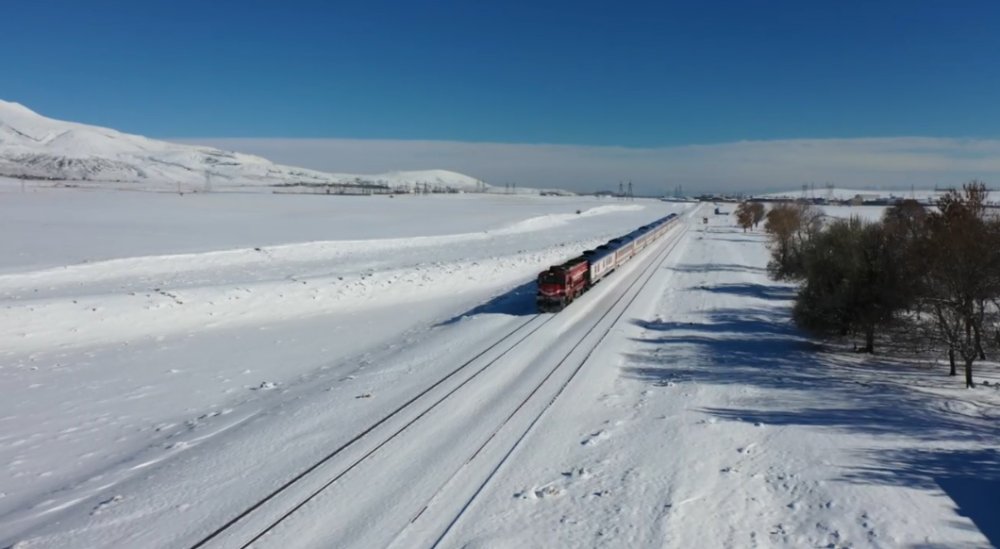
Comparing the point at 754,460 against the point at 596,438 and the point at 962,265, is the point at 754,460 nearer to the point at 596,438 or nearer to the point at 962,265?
the point at 596,438

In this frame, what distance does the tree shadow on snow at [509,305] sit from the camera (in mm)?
29484

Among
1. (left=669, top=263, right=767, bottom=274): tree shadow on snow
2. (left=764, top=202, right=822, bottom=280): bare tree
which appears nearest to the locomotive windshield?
(left=764, top=202, right=822, bottom=280): bare tree

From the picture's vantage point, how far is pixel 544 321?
27109mm

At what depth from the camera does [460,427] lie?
45.5 ft

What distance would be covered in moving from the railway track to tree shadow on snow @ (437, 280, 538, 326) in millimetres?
6826

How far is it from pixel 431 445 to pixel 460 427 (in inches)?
45.9

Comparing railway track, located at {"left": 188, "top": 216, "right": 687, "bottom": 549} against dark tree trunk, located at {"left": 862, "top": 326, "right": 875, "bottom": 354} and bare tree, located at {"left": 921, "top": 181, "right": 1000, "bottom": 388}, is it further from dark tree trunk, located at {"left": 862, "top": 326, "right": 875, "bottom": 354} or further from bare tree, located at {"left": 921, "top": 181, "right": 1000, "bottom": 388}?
bare tree, located at {"left": 921, "top": 181, "right": 1000, "bottom": 388}

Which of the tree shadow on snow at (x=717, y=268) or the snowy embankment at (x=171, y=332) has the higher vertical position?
the snowy embankment at (x=171, y=332)

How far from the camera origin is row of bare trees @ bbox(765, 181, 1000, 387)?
60.4ft

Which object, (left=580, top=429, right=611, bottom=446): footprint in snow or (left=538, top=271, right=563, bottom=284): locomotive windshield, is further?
(left=538, top=271, right=563, bottom=284): locomotive windshield

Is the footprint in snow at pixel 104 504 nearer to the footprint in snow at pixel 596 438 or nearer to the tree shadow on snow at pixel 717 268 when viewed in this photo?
the footprint in snow at pixel 596 438

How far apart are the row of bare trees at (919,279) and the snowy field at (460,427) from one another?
4.16 ft

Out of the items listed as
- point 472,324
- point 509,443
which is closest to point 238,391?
point 509,443

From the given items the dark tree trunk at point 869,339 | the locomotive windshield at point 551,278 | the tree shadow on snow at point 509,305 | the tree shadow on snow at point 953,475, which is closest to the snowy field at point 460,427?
the tree shadow on snow at point 953,475
